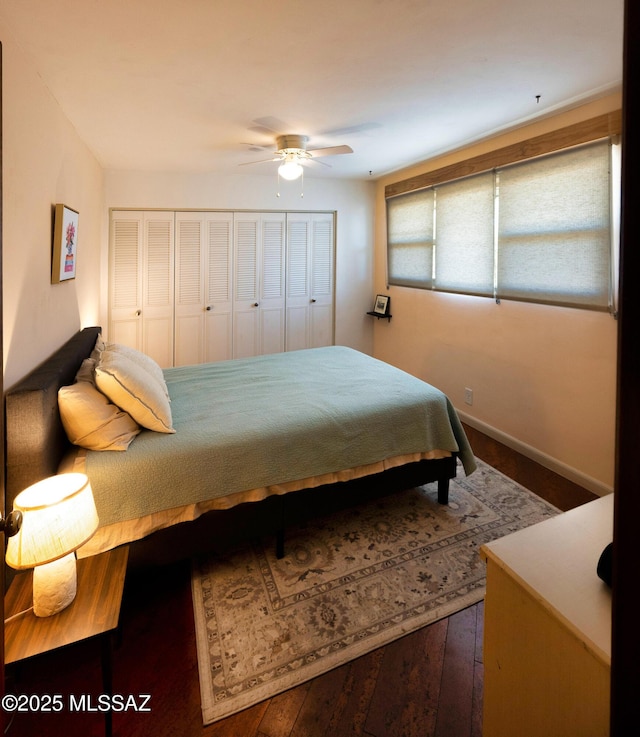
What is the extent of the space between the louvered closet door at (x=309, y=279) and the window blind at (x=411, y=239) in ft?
2.44

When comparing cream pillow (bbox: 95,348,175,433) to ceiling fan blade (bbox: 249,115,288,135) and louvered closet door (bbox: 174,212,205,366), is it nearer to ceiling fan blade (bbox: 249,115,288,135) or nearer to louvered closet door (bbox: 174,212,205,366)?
ceiling fan blade (bbox: 249,115,288,135)

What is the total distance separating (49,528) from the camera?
1296 millimetres

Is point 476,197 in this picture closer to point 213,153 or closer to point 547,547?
point 213,153

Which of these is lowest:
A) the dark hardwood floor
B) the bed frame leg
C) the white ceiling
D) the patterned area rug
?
the dark hardwood floor

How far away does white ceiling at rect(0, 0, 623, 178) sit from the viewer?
1.70m

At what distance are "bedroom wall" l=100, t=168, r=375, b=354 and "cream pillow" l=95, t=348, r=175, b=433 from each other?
2669mm

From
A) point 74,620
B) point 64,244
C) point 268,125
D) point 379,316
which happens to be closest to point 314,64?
point 268,125

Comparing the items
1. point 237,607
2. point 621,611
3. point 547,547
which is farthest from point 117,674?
point 621,611

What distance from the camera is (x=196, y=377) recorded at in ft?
10.3

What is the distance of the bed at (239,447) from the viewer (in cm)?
176

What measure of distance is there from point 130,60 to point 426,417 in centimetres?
242

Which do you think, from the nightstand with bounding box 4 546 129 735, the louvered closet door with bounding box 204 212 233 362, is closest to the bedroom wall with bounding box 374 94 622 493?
the louvered closet door with bounding box 204 212 233 362

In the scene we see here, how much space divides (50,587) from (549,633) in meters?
1.44

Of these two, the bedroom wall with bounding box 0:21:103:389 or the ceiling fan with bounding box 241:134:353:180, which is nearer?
the bedroom wall with bounding box 0:21:103:389
